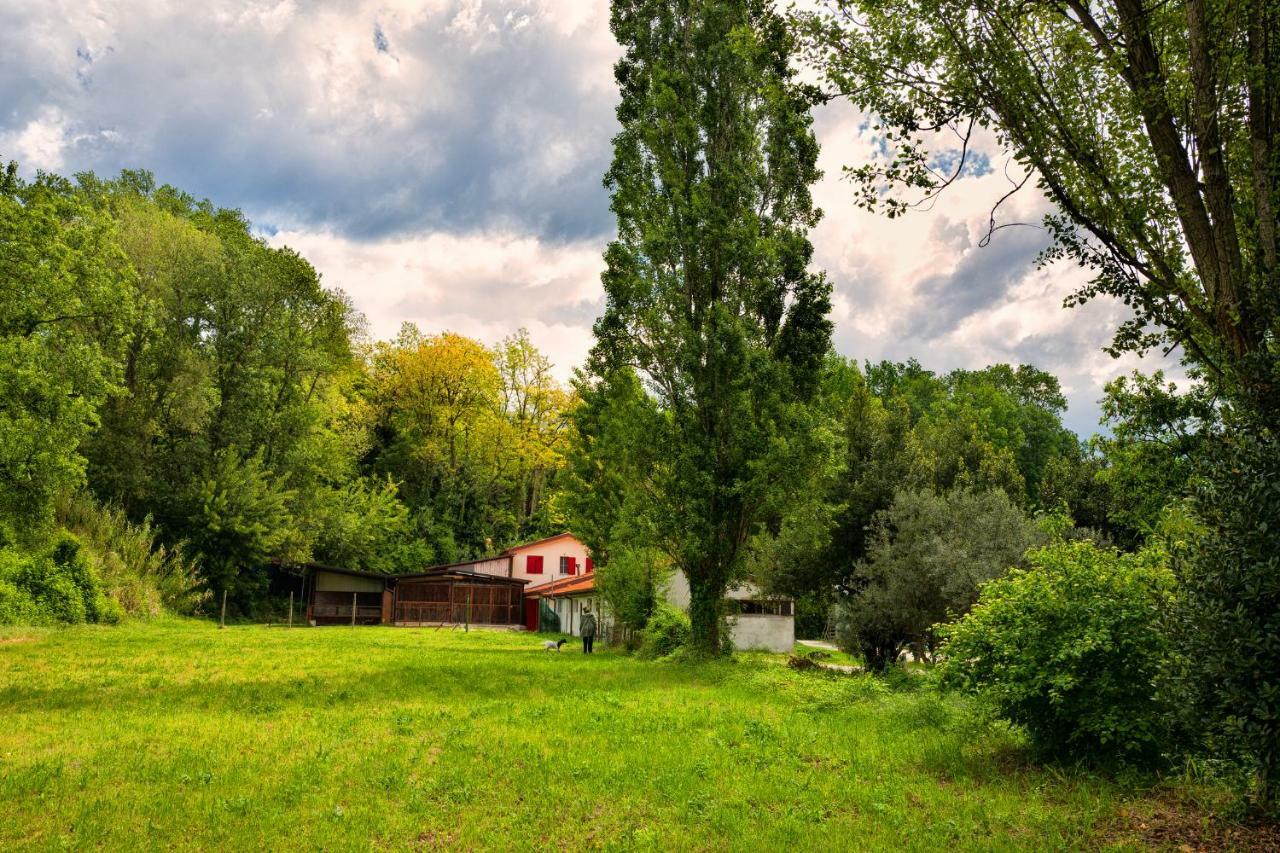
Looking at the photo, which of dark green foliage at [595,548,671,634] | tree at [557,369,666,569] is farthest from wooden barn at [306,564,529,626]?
dark green foliage at [595,548,671,634]

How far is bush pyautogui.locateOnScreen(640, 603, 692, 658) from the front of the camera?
23.8 meters

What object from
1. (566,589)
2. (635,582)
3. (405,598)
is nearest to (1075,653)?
(635,582)

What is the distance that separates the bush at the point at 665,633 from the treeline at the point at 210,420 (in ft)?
60.8

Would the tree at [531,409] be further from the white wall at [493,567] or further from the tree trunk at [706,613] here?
the tree trunk at [706,613]

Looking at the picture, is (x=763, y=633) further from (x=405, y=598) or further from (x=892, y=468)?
(x=405, y=598)

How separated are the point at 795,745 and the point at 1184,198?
25.4 ft

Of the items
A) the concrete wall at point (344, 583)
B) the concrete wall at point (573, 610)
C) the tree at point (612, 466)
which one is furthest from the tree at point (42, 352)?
the concrete wall at point (344, 583)

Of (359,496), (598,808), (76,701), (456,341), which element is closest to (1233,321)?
(598,808)

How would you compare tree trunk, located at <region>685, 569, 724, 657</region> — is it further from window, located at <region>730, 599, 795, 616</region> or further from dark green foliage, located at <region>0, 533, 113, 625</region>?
dark green foliage, located at <region>0, 533, 113, 625</region>

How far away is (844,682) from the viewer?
15.5 meters

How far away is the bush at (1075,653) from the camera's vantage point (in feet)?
25.3

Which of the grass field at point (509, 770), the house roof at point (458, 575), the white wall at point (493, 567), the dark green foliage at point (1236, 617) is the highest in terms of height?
the dark green foliage at point (1236, 617)

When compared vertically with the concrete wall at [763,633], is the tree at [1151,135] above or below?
above

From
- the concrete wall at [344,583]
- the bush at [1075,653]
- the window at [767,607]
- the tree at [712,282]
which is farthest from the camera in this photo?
the concrete wall at [344,583]
